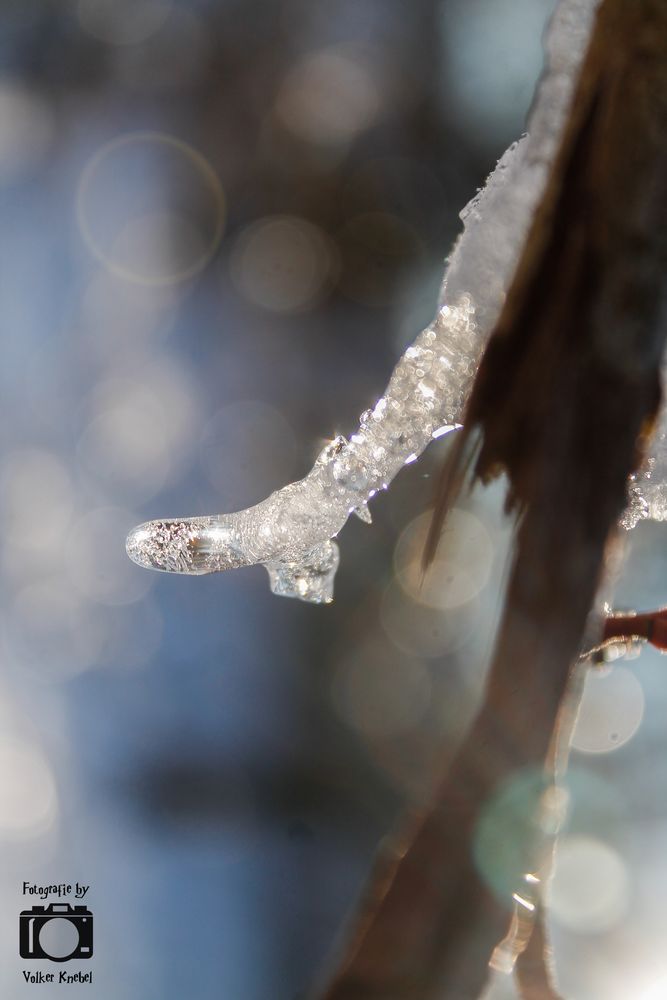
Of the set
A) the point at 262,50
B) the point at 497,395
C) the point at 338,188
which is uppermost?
the point at 262,50

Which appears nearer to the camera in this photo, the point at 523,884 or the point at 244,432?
the point at 523,884

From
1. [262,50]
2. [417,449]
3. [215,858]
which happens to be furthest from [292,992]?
[262,50]

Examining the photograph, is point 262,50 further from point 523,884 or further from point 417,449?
point 523,884

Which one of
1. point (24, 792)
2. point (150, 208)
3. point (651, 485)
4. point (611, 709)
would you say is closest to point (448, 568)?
point (611, 709)

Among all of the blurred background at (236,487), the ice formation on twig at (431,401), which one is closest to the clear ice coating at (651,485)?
the ice formation on twig at (431,401)

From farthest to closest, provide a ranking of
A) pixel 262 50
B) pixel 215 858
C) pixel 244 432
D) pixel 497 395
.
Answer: pixel 262 50 → pixel 244 432 → pixel 215 858 → pixel 497 395

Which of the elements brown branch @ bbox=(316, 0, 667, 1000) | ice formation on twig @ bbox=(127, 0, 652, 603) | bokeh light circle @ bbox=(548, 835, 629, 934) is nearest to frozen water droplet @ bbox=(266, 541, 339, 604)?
ice formation on twig @ bbox=(127, 0, 652, 603)
